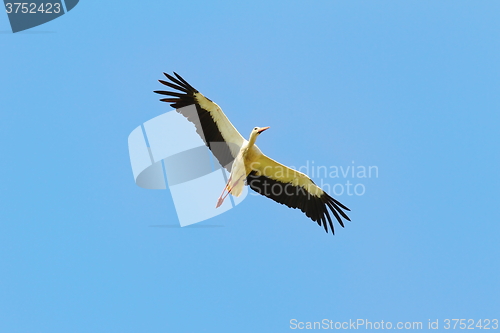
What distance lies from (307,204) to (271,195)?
35.9 inches

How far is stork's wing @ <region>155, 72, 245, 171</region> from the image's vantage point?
12.9 metres

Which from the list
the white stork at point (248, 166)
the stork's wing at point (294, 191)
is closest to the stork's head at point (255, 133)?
the white stork at point (248, 166)

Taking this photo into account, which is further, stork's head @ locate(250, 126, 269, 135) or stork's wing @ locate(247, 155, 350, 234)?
stork's wing @ locate(247, 155, 350, 234)

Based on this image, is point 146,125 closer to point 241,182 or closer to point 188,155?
point 188,155

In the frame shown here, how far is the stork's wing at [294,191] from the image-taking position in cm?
1407

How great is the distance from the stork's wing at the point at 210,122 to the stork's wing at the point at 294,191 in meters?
0.71

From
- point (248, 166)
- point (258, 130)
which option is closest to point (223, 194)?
point (248, 166)

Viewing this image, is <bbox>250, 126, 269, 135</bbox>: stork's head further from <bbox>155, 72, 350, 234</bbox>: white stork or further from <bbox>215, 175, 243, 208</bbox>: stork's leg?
<bbox>215, 175, 243, 208</bbox>: stork's leg

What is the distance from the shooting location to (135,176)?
44.5 feet

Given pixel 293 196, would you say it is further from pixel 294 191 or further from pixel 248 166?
pixel 248 166

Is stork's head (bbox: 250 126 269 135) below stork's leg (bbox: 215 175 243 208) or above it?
above

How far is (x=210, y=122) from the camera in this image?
13312 millimetres

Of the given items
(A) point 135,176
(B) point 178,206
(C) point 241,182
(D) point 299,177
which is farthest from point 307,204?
(A) point 135,176

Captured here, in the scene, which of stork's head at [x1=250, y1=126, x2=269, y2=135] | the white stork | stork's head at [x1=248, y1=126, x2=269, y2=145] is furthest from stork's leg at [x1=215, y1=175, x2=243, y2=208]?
stork's head at [x1=250, y1=126, x2=269, y2=135]
